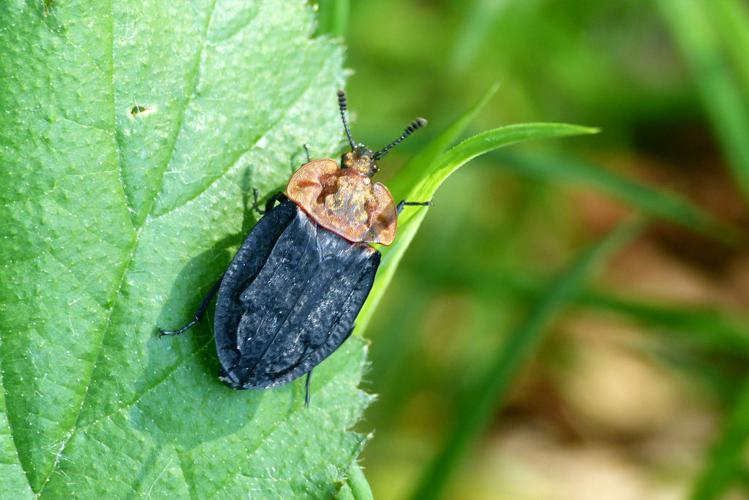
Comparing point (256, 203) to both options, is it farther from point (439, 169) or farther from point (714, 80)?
point (714, 80)

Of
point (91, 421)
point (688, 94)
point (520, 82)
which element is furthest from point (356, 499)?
point (688, 94)

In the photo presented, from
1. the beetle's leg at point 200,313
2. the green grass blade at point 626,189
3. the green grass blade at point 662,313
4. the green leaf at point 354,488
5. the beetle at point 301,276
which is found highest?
the green grass blade at point 626,189

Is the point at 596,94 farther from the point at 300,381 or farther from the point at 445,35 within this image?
the point at 300,381

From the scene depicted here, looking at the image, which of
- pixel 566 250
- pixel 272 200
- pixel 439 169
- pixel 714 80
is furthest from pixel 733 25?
pixel 272 200

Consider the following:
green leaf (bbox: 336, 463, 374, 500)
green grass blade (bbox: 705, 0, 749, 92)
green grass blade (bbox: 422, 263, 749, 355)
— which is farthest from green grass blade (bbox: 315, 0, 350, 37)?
green grass blade (bbox: 705, 0, 749, 92)

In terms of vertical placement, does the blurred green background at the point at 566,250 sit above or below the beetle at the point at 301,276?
above

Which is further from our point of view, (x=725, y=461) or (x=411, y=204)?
(x=725, y=461)

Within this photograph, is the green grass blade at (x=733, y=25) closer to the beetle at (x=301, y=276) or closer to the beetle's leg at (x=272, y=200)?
the beetle at (x=301, y=276)

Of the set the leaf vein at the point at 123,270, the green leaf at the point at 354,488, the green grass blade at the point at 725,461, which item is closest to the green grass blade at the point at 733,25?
the green grass blade at the point at 725,461
